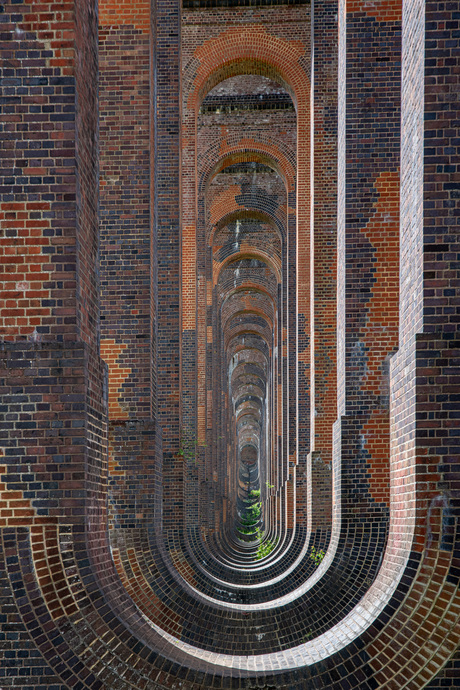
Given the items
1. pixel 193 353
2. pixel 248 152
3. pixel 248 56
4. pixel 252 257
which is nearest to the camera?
pixel 193 353

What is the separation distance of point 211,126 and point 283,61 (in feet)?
13.8

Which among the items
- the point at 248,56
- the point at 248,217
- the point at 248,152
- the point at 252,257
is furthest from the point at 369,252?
the point at 252,257

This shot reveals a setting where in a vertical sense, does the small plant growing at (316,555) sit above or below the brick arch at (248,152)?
below

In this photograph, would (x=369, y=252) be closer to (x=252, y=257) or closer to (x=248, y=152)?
(x=248, y=152)

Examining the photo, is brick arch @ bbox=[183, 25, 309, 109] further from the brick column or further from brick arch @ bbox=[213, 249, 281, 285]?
brick arch @ bbox=[213, 249, 281, 285]

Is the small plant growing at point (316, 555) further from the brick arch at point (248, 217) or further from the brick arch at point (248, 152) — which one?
the brick arch at point (248, 217)

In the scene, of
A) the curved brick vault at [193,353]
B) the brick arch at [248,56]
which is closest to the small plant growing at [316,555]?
the curved brick vault at [193,353]

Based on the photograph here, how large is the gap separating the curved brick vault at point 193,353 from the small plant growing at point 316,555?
0.05 m

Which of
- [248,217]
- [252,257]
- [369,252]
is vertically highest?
[248,217]

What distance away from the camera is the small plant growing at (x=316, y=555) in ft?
39.4

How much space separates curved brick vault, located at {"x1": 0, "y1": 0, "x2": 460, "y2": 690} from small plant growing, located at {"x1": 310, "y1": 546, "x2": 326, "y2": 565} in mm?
49

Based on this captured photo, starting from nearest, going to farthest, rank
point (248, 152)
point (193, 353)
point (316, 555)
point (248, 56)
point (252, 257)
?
point (316, 555) → point (193, 353) → point (248, 56) → point (248, 152) → point (252, 257)

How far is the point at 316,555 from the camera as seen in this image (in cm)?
1212

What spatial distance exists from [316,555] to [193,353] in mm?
5253
